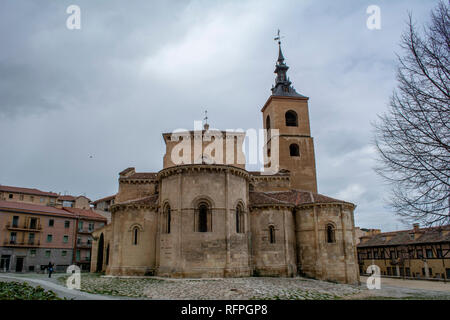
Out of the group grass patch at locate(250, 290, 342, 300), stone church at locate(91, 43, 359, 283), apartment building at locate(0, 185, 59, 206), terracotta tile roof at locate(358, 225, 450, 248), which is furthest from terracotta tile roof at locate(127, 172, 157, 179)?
apartment building at locate(0, 185, 59, 206)

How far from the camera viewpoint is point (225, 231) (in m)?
20.6

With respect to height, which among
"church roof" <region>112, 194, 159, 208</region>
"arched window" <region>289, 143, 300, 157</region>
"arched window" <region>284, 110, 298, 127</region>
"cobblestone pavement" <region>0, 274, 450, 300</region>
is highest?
"arched window" <region>284, 110, 298, 127</region>

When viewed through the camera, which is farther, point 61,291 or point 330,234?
point 330,234

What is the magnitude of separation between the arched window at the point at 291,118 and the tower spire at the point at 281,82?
207 cm

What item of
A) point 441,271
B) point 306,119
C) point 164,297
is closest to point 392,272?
point 441,271

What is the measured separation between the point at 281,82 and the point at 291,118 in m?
4.49

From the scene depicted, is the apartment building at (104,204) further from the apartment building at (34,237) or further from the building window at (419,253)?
the building window at (419,253)

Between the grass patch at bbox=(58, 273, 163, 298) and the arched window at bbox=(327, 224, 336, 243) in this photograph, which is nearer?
the grass patch at bbox=(58, 273, 163, 298)

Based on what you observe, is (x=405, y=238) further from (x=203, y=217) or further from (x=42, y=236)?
(x=42, y=236)

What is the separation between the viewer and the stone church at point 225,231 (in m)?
20.3

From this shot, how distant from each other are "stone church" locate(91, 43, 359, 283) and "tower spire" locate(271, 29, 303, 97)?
47.9 ft

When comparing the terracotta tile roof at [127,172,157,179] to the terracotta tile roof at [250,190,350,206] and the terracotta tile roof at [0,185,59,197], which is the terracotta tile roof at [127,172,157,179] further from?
the terracotta tile roof at [0,185,59,197]

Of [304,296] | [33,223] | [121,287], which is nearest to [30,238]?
[33,223]

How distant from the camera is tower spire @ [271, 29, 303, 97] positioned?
120 feet
